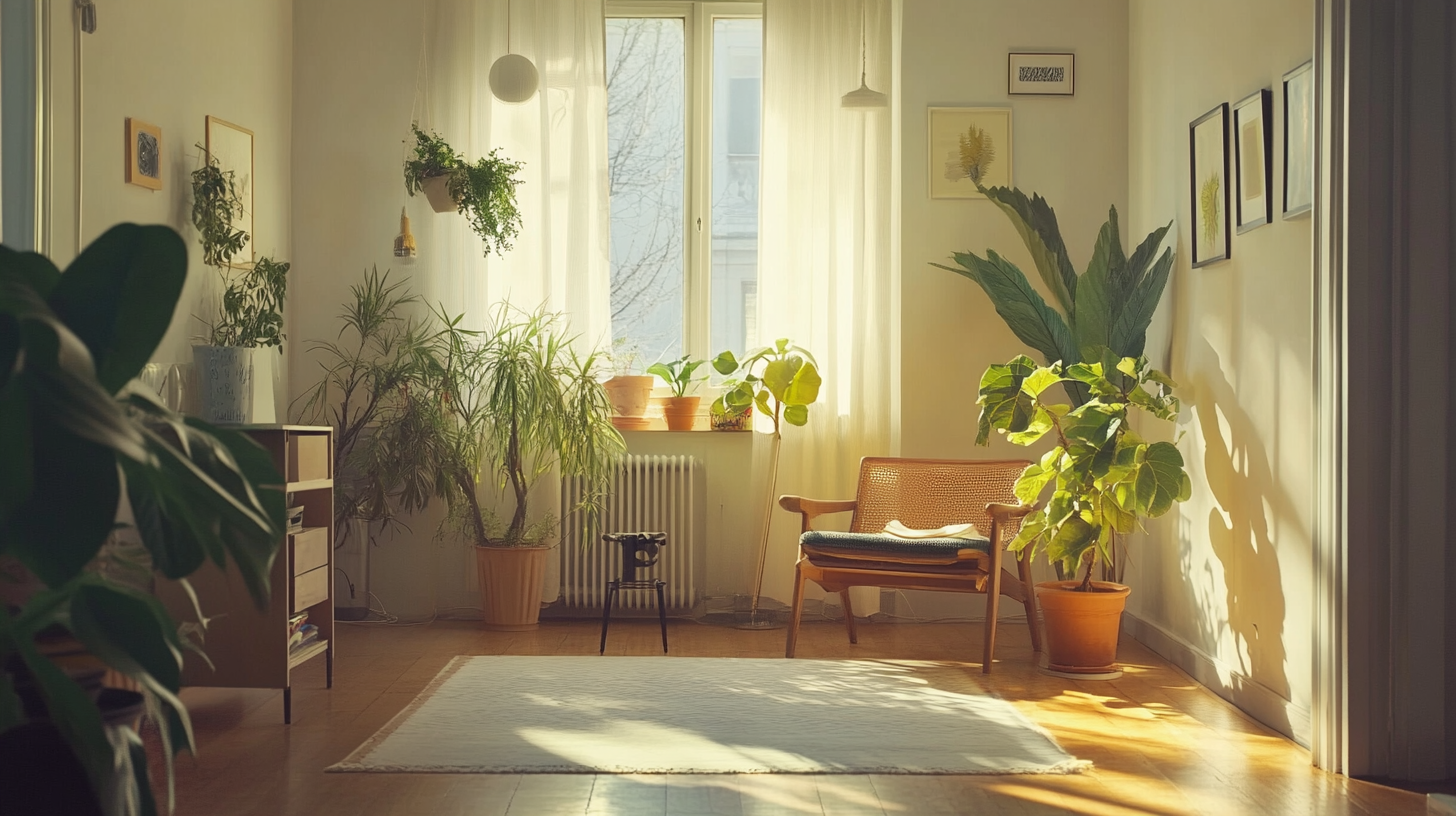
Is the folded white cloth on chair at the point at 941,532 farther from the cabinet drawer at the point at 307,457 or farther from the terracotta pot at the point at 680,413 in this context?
the cabinet drawer at the point at 307,457

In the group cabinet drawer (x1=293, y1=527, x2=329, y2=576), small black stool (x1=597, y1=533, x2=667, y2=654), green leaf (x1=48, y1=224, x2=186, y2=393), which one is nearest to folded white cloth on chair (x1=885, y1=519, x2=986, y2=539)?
small black stool (x1=597, y1=533, x2=667, y2=654)

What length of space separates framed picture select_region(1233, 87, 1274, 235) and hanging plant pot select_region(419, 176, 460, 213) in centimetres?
297

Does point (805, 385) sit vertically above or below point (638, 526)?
above

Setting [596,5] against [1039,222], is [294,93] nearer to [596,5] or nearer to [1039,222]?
[596,5]

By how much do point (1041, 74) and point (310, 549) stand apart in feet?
11.8

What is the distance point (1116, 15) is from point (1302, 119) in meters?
2.17

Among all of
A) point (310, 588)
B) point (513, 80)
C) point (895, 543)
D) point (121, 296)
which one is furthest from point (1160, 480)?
point (121, 296)

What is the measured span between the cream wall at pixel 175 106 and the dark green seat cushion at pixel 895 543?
7.41ft

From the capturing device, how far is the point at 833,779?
2.88 metres

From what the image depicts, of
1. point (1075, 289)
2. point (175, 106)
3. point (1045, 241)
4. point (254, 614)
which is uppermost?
point (175, 106)

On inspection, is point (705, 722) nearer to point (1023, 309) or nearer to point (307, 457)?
point (307, 457)

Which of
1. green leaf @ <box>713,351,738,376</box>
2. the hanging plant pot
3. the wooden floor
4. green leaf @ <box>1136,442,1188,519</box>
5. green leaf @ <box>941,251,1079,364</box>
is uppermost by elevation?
the hanging plant pot

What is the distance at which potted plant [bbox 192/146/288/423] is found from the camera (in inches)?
150

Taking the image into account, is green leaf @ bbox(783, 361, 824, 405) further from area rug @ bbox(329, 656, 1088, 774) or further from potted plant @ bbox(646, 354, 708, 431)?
area rug @ bbox(329, 656, 1088, 774)
